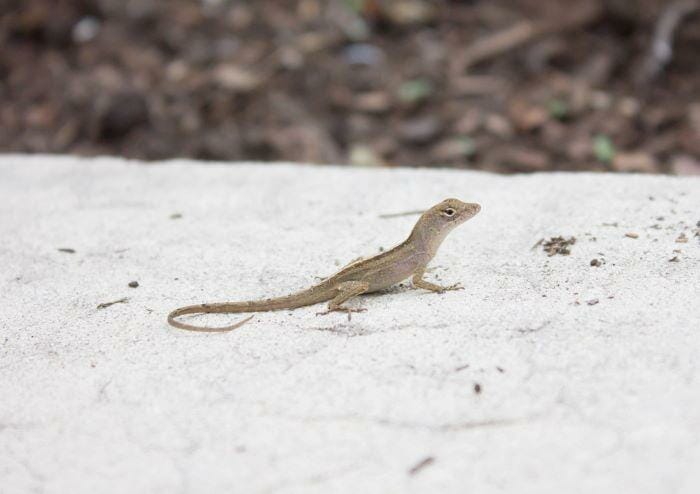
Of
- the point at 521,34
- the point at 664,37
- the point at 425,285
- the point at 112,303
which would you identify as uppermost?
the point at 664,37

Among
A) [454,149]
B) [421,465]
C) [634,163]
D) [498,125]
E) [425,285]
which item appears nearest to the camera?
[421,465]

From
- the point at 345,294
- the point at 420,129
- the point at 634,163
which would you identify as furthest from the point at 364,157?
the point at 345,294

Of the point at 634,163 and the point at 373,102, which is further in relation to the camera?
the point at 373,102

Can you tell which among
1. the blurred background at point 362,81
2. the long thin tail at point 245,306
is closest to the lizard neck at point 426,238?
the long thin tail at point 245,306

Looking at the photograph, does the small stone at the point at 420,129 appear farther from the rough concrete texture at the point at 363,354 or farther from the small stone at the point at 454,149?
the rough concrete texture at the point at 363,354

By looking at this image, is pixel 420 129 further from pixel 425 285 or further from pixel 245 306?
pixel 245 306

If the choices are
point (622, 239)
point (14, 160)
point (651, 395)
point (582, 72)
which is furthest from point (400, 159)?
point (651, 395)

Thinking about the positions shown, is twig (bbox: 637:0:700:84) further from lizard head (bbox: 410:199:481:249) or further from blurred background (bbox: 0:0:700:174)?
lizard head (bbox: 410:199:481:249)

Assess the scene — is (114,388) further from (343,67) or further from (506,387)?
(343,67)
